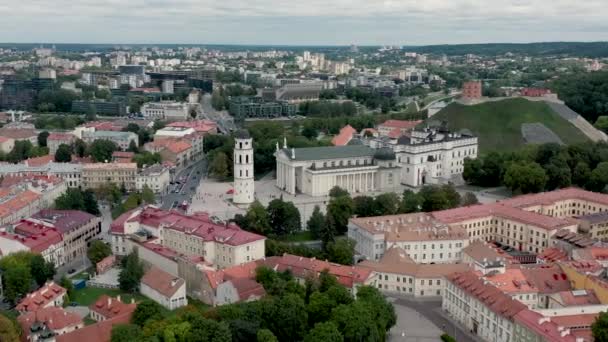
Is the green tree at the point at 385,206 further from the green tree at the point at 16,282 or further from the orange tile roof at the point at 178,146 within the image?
the orange tile roof at the point at 178,146

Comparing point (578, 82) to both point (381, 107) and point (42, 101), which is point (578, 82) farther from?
point (42, 101)

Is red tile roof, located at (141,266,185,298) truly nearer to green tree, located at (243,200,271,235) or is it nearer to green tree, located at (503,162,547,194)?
green tree, located at (243,200,271,235)

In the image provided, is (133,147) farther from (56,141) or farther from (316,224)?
(316,224)

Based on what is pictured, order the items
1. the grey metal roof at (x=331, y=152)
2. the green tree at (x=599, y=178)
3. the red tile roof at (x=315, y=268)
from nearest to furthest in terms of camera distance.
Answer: the red tile roof at (x=315, y=268)
the green tree at (x=599, y=178)
the grey metal roof at (x=331, y=152)

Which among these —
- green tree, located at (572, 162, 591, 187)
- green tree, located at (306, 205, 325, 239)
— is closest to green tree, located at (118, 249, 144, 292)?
green tree, located at (306, 205, 325, 239)

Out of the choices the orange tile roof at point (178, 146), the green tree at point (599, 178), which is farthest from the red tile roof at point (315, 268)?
the orange tile roof at point (178, 146)

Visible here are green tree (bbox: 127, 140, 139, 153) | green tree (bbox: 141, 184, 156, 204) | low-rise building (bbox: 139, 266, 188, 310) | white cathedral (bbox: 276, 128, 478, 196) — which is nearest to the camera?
low-rise building (bbox: 139, 266, 188, 310)
